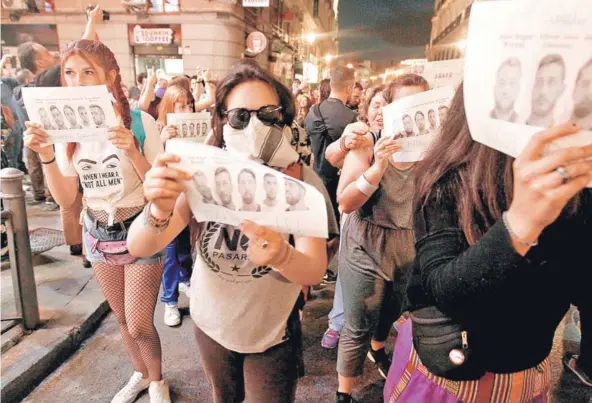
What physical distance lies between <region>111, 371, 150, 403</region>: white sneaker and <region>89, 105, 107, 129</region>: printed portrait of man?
1752 mm

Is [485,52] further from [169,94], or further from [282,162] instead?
[169,94]

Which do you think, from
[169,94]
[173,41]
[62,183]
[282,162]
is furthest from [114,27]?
[282,162]

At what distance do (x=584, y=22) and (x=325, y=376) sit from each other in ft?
9.81

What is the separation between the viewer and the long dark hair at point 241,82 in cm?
166

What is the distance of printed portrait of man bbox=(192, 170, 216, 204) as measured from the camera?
1234mm

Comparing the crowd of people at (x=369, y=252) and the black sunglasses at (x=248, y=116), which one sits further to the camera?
the black sunglasses at (x=248, y=116)

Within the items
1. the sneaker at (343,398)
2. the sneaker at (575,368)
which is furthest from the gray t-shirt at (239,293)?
the sneaker at (575,368)

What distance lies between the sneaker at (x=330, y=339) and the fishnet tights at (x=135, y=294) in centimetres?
153

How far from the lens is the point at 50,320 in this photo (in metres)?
3.51

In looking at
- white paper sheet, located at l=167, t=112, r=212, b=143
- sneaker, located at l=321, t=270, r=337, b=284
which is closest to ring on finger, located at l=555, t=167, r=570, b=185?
white paper sheet, located at l=167, t=112, r=212, b=143

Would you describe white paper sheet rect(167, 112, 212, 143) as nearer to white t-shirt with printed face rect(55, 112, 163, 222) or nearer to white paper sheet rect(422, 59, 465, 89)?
white t-shirt with printed face rect(55, 112, 163, 222)

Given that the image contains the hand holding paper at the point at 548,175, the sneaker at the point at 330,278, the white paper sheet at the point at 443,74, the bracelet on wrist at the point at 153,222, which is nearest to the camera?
the hand holding paper at the point at 548,175

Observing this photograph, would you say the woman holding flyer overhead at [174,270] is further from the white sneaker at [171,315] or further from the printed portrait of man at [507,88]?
the printed portrait of man at [507,88]

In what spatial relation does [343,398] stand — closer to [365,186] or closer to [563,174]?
[365,186]
